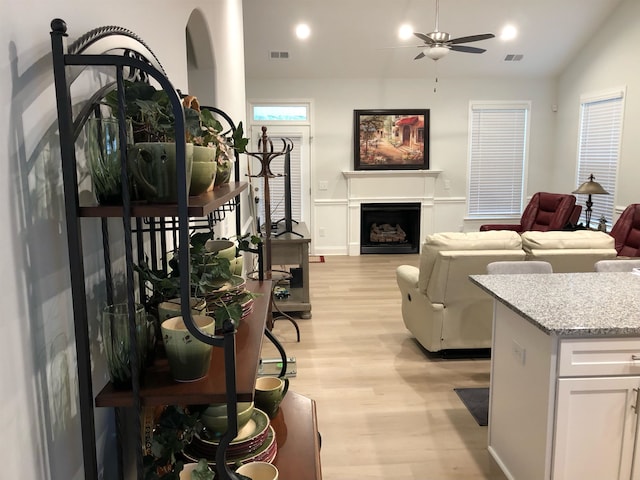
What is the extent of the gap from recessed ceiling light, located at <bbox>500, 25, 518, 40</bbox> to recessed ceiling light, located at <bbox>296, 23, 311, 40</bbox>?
8.69ft

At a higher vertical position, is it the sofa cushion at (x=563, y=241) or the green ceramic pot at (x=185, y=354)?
the green ceramic pot at (x=185, y=354)

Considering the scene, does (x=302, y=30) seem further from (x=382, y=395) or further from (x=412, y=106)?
(x=382, y=395)

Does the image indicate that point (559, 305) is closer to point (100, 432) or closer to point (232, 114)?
point (100, 432)

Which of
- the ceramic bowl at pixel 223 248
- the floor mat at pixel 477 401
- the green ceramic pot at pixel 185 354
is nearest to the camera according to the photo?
→ the green ceramic pot at pixel 185 354

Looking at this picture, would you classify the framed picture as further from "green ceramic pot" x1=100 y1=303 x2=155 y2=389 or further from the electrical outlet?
"green ceramic pot" x1=100 y1=303 x2=155 y2=389

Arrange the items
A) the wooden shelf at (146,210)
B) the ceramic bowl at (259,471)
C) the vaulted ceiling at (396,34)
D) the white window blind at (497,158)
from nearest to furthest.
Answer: the wooden shelf at (146,210) → the ceramic bowl at (259,471) → the vaulted ceiling at (396,34) → the white window blind at (497,158)

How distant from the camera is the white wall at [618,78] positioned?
634 centimetres

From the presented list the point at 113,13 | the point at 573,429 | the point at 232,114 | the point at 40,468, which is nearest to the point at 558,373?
the point at 573,429

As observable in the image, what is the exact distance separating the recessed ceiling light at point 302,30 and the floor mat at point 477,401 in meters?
5.26

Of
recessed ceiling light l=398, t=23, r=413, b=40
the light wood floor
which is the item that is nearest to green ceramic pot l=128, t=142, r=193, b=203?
the light wood floor

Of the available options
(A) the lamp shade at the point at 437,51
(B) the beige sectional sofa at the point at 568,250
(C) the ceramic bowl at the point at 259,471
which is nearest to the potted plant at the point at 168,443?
(C) the ceramic bowl at the point at 259,471

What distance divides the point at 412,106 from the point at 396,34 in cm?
133

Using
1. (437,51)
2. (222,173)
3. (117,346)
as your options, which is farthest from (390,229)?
(117,346)

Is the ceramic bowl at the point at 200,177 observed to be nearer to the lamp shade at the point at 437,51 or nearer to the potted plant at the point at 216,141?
the potted plant at the point at 216,141
